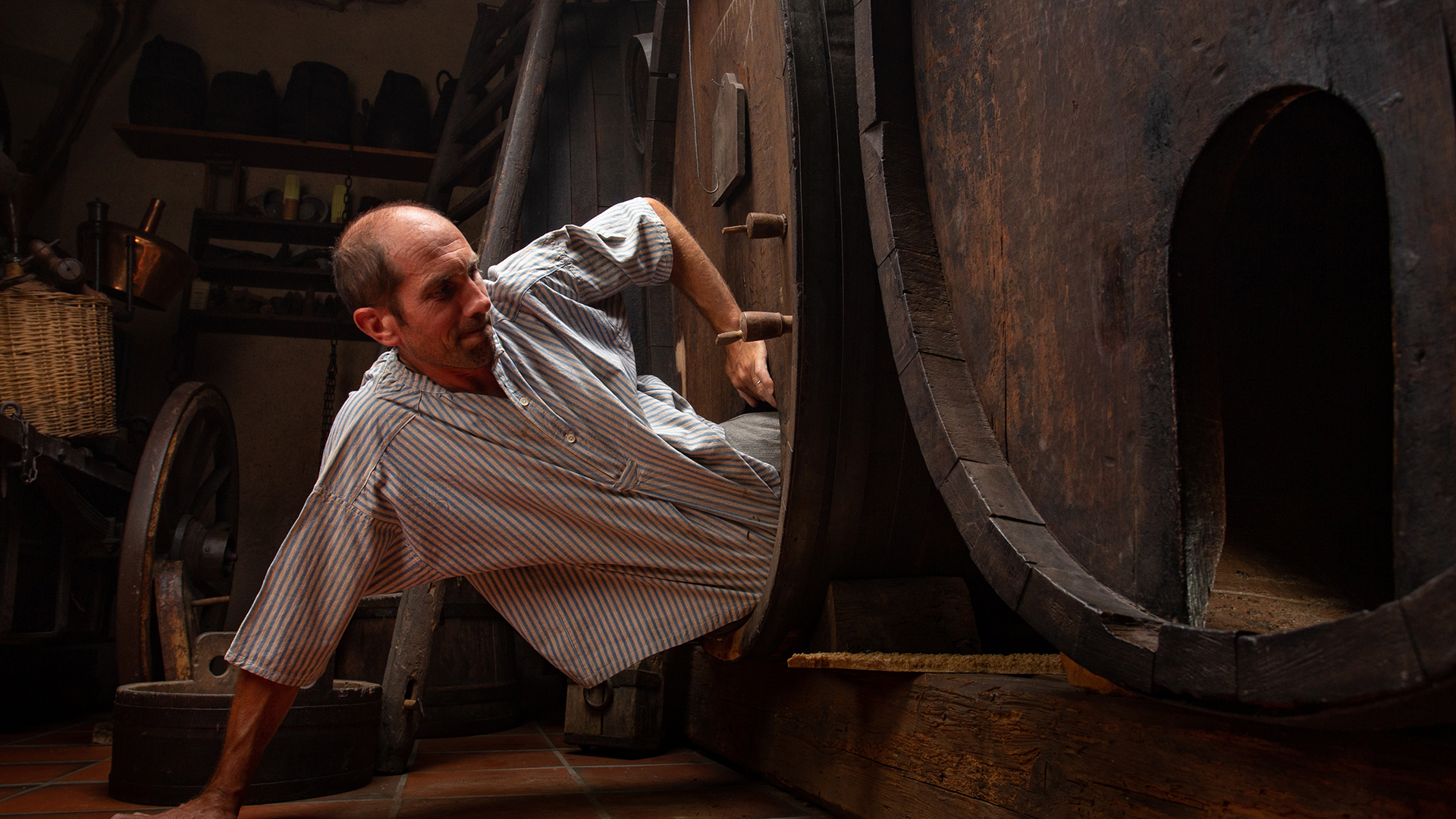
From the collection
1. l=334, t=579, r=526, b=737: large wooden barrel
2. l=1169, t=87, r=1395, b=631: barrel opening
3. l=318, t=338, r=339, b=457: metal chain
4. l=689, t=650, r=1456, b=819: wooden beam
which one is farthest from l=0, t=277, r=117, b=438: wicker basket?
l=1169, t=87, r=1395, b=631: barrel opening

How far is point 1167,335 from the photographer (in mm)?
802

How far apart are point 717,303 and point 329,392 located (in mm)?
3330

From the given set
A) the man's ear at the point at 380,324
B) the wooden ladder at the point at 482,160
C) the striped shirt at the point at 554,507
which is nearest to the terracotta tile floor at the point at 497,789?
the wooden ladder at the point at 482,160

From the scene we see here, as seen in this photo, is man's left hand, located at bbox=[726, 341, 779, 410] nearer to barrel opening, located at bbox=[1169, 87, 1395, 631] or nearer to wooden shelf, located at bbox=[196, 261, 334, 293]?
barrel opening, located at bbox=[1169, 87, 1395, 631]

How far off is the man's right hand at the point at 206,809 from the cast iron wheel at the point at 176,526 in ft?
4.88

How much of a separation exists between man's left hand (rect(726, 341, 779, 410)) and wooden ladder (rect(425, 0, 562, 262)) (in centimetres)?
127

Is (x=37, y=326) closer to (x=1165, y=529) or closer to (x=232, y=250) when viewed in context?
(x=232, y=250)

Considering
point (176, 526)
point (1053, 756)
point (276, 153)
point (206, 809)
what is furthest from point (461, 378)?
point (276, 153)

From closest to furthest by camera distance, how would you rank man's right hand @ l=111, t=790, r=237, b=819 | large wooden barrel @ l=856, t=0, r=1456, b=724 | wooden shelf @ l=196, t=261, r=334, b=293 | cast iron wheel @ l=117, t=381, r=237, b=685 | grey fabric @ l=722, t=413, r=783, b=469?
large wooden barrel @ l=856, t=0, r=1456, b=724 → man's right hand @ l=111, t=790, r=237, b=819 → grey fabric @ l=722, t=413, r=783, b=469 → cast iron wheel @ l=117, t=381, r=237, b=685 → wooden shelf @ l=196, t=261, r=334, b=293

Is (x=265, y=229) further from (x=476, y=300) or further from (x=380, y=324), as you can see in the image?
(x=476, y=300)

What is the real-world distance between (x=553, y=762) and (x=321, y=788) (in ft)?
1.76

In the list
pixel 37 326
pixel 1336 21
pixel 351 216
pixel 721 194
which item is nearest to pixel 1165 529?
pixel 1336 21

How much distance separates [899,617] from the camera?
1427mm

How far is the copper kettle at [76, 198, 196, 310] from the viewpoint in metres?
3.47
